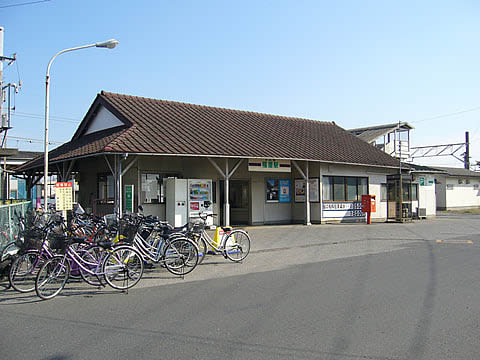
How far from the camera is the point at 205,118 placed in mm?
20266

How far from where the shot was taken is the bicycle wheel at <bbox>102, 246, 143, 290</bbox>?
7395 mm

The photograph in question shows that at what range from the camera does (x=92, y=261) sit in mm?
7512

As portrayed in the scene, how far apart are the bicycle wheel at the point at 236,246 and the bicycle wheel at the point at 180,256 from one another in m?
1.20

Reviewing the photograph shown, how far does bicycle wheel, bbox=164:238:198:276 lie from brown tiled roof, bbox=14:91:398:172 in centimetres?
605

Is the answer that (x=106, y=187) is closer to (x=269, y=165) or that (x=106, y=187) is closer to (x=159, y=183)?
(x=159, y=183)

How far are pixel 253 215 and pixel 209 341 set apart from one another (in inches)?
590

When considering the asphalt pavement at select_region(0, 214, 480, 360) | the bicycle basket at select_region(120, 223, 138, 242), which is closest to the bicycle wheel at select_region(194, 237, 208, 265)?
the asphalt pavement at select_region(0, 214, 480, 360)

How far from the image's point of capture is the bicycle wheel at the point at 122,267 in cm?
739

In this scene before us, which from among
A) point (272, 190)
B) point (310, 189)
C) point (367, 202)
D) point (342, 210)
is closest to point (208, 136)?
point (272, 190)

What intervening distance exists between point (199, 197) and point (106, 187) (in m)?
4.02

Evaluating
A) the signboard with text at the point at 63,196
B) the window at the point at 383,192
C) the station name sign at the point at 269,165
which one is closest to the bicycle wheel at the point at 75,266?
the signboard with text at the point at 63,196

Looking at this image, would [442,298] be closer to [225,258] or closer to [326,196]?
[225,258]

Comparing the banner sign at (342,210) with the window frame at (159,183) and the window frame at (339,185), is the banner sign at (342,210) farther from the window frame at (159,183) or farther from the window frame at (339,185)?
the window frame at (159,183)

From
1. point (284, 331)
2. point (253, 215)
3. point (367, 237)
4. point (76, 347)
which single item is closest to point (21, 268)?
point (76, 347)
